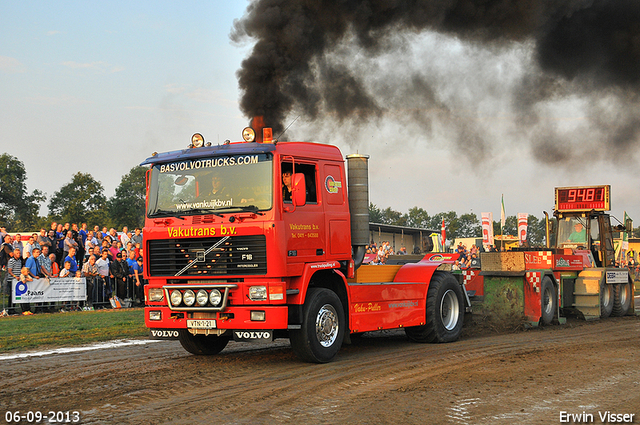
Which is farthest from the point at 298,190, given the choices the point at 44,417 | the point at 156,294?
the point at 44,417

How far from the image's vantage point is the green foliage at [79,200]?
71875 millimetres

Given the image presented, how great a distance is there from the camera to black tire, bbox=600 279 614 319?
15844 mm

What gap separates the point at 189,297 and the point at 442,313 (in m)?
4.82

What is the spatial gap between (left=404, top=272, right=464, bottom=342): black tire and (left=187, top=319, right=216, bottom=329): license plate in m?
4.10

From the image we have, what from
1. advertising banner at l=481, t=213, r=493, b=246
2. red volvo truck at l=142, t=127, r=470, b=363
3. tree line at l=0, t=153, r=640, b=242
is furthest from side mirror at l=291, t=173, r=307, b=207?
tree line at l=0, t=153, r=640, b=242

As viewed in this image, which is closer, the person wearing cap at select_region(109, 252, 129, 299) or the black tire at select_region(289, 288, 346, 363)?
the black tire at select_region(289, 288, 346, 363)

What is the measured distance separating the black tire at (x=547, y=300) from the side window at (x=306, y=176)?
22.8 ft

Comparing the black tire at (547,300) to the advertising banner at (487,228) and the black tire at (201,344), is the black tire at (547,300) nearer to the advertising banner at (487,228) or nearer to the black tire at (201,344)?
the black tire at (201,344)

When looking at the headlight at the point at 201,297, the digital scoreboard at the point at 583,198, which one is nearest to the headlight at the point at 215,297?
the headlight at the point at 201,297

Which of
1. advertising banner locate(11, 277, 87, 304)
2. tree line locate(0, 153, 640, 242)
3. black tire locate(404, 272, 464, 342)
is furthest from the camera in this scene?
tree line locate(0, 153, 640, 242)

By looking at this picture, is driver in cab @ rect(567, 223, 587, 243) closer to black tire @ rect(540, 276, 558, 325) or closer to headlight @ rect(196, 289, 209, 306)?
black tire @ rect(540, 276, 558, 325)

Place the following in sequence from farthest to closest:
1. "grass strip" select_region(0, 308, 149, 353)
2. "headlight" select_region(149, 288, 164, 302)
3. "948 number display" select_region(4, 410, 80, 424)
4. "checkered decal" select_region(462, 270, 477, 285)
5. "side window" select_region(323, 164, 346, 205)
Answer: "checkered decal" select_region(462, 270, 477, 285)
"grass strip" select_region(0, 308, 149, 353)
"side window" select_region(323, 164, 346, 205)
"headlight" select_region(149, 288, 164, 302)
"948 number display" select_region(4, 410, 80, 424)

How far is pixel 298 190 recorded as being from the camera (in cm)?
841

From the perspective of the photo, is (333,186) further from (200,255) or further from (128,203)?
(128,203)
